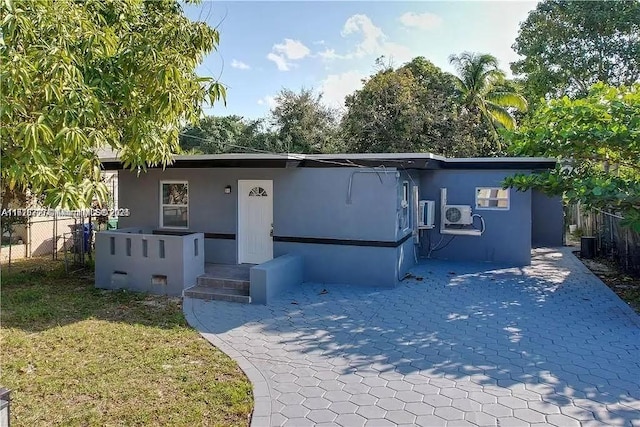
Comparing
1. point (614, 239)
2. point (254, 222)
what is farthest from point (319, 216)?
point (614, 239)

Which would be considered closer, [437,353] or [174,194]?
[437,353]

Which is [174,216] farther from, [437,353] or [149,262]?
[437,353]

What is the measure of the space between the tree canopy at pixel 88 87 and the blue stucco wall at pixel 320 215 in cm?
408

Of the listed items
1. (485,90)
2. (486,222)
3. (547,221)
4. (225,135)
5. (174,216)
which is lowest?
(547,221)

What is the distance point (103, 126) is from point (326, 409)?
405cm

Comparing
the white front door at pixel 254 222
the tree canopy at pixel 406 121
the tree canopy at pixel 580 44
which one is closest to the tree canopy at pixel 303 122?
the tree canopy at pixel 406 121

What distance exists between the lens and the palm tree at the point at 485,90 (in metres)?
22.2

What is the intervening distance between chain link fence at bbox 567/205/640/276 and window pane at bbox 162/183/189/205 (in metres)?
8.98

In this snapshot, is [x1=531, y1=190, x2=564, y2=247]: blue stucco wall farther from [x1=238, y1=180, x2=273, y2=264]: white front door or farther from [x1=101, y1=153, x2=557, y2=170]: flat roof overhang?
[x1=238, y1=180, x2=273, y2=264]: white front door

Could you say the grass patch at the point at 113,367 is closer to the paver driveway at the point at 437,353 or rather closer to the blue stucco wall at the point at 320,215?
the paver driveway at the point at 437,353

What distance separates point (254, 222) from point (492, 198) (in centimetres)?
679

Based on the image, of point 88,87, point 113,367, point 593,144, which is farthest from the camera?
point 593,144

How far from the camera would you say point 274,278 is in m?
8.89

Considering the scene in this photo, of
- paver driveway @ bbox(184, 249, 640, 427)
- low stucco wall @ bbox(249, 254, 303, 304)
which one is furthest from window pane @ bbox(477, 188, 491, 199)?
low stucco wall @ bbox(249, 254, 303, 304)
